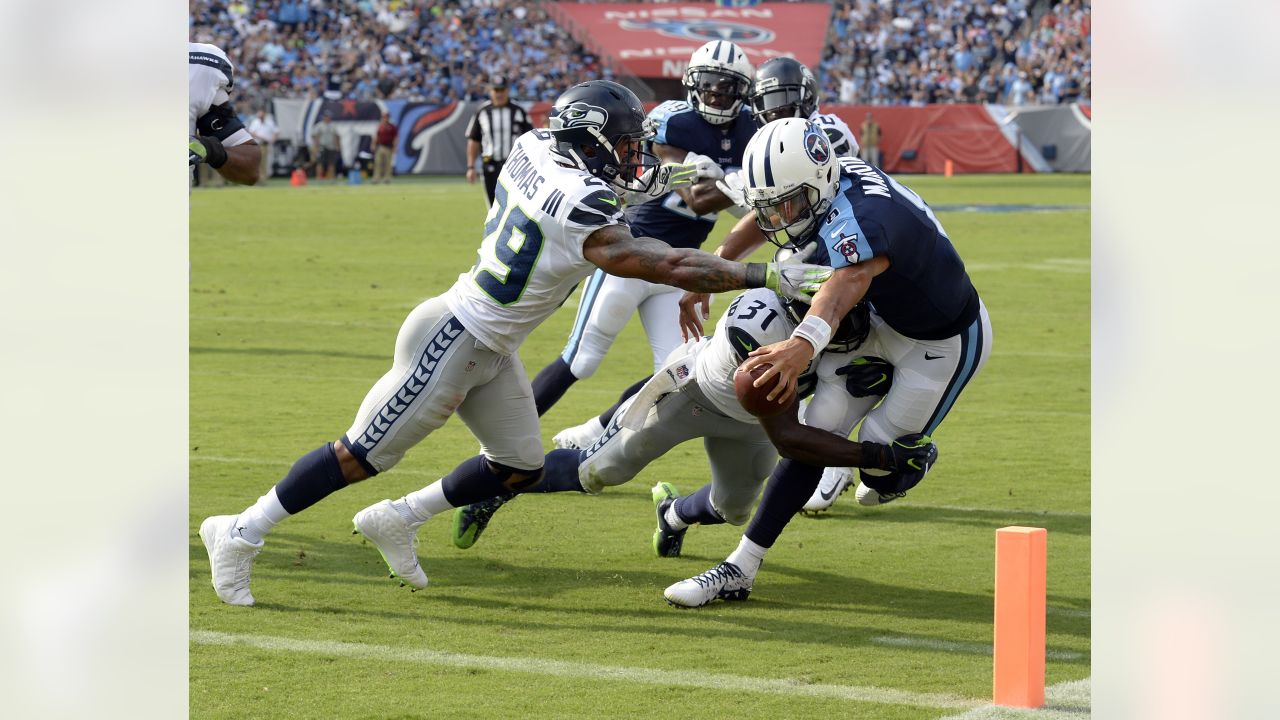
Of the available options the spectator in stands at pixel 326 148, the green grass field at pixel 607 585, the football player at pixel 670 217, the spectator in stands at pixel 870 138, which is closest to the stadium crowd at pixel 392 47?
the spectator in stands at pixel 326 148

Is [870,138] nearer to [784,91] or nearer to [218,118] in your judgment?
[784,91]

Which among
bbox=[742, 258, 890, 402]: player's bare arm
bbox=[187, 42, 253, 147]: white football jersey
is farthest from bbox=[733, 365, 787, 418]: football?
bbox=[187, 42, 253, 147]: white football jersey

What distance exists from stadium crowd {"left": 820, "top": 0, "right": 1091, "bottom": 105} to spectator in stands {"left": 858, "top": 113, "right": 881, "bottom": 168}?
4.49m

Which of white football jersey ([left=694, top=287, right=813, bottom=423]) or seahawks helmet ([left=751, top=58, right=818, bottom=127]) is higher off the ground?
seahawks helmet ([left=751, top=58, right=818, bottom=127])

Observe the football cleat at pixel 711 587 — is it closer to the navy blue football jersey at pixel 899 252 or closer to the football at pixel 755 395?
the football at pixel 755 395

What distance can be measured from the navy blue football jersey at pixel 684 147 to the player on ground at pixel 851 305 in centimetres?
212

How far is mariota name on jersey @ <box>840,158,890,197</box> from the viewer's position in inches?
176

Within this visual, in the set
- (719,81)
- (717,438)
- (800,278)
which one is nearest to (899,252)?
(800,278)

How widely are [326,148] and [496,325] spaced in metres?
26.9

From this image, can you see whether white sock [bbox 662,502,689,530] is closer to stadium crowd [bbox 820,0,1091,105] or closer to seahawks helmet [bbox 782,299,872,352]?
seahawks helmet [bbox 782,299,872,352]
